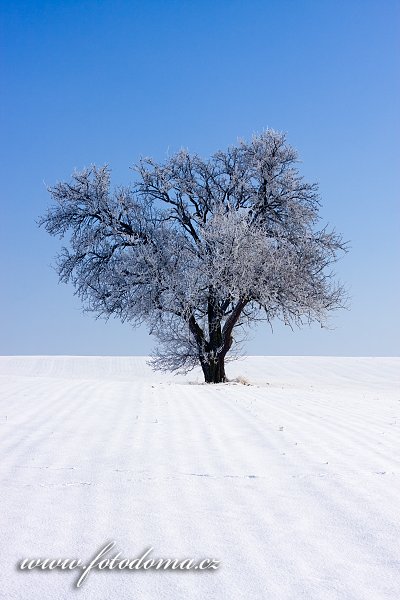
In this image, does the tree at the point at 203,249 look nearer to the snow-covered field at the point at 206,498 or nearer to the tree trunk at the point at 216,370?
the tree trunk at the point at 216,370

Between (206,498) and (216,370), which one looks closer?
(206,498)

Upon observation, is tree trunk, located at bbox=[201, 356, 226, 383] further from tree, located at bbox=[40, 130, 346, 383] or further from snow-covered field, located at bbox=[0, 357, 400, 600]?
snow-covered field, located at bbox=[0, 357, 400, 600]

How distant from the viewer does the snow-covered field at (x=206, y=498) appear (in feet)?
11.4

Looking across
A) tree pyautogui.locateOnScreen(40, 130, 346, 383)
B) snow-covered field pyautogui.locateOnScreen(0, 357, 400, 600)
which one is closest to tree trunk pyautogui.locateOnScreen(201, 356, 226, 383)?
tree pyautogui.locateOnScreen(40, 130, 346, 383)

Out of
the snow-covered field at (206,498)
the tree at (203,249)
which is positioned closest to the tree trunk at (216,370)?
the tree at (203,249)

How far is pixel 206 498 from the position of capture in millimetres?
4844

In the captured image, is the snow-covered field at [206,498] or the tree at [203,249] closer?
the snow-covered field at [206,498]

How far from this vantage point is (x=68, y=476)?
18.1 feet

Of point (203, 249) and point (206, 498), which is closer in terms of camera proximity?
point (206, 498)

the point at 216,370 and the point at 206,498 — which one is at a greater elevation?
the point at 216,370

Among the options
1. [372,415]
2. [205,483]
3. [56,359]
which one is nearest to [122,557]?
[205,483]

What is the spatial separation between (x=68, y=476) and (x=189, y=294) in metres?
12.6

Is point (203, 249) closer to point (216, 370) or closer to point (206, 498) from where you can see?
point (216, 370)

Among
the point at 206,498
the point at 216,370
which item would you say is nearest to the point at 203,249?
the point at 216,370
